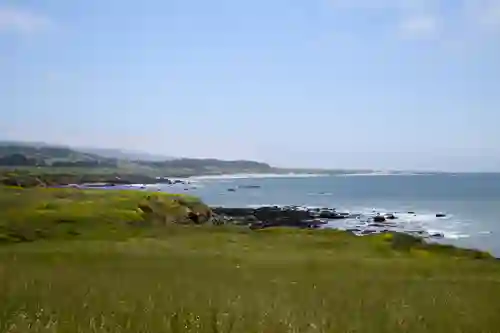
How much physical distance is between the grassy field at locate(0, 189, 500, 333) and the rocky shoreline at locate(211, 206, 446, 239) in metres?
27.0

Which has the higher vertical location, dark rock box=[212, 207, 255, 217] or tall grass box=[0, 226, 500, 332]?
tall grass box=[0, 226, 500, 332]

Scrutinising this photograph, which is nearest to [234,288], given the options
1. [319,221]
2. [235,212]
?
[319,221]

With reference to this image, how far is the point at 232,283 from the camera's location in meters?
20.3

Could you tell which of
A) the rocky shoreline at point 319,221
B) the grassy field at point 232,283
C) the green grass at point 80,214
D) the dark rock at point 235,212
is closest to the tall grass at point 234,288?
the grassy field at point 232,283

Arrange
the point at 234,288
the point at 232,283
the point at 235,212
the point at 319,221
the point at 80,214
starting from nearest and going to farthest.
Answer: the point at 234,288, the point at 232,283, the point at 80,214, the point at 319,221, the point at 235,212

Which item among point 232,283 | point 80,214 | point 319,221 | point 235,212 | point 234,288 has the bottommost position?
point 235,212

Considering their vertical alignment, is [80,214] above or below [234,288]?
below

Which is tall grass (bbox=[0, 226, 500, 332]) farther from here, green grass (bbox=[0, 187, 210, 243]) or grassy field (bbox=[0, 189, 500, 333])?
green grass (bbox=[0, 187, 210, 243])

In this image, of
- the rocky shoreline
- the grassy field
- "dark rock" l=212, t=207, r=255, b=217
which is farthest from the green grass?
"dark rock" l=212, t=207, r=255, b=217

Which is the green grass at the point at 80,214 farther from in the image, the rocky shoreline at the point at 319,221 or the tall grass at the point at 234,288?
the rocky shoreline at the point at 319,221

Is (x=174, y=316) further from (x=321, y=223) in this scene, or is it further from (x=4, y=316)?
(x=321, y=223)

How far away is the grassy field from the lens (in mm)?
9836

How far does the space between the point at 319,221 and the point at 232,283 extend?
70920mm

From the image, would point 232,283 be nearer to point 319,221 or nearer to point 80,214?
point 80,214
